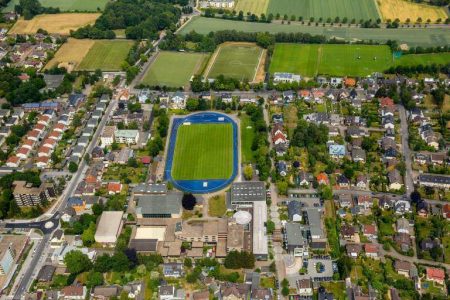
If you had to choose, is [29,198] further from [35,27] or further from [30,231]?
[35,27]

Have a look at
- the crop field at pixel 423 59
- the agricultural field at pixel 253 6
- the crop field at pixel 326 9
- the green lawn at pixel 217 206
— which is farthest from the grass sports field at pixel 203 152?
the crop field at pixel 326 9

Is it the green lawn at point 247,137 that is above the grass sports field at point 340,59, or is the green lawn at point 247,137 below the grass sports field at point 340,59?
below

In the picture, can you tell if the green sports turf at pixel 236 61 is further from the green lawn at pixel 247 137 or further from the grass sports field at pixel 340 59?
the green lawn at pixel 247 137

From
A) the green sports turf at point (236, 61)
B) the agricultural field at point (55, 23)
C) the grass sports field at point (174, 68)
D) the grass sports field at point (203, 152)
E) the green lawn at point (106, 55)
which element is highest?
the green sports turf at point (236, 61)

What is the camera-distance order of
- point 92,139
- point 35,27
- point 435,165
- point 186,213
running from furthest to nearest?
point 35,27 → point 92,139 → point 435,165 → point 186,213

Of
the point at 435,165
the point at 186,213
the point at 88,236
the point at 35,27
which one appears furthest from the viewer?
the point at 35,27

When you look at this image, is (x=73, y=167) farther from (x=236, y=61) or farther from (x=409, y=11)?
(x=409, y=11)

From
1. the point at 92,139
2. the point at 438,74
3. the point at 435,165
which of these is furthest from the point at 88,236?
the point at 438,74
